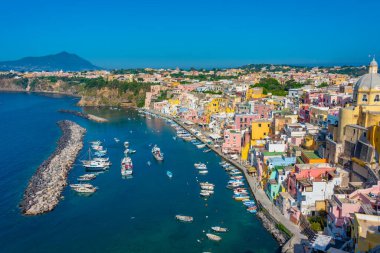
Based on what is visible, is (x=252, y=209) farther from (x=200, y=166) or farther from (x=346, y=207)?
(x=200, y=166)

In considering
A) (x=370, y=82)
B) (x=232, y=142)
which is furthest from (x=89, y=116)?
(x=370, y=82)

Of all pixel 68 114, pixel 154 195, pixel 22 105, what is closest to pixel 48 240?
pixel 154 195

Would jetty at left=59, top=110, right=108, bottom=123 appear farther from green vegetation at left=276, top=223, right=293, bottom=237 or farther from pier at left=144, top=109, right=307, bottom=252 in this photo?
green vegetation at left=276, top=223, right=293, bottom=237

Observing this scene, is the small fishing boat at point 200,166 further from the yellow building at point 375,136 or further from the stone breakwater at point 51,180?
the yellow building at point 375,136

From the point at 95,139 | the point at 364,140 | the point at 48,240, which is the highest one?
the point at 364,140

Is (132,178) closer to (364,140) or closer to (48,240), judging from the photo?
(48,240)

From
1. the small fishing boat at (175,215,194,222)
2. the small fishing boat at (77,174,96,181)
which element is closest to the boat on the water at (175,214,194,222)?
the small fishing boat at (175,215,194,222)
